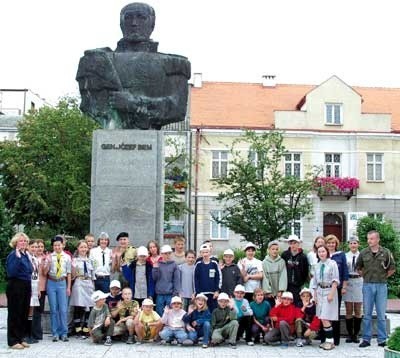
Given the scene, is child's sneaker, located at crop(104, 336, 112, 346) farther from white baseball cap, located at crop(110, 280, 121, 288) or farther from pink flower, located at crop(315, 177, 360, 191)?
pink flower, located at crop(315, 177, 360, 191)

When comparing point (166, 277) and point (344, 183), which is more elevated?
point (344, 183)

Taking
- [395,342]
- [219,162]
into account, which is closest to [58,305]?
[395,342]

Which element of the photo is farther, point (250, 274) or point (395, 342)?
point (250, 274)

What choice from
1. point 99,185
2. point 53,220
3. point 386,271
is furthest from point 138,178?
point 53,220

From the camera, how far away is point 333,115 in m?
38.8

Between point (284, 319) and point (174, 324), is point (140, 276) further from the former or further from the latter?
point (284, 319)

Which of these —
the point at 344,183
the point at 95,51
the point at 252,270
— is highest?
the point at 95,51

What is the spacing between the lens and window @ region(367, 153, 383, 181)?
126 ft

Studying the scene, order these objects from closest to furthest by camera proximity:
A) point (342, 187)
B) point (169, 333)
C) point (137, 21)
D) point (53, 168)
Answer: point (169, 333) < point (137, 21) < point (53, 168) < point (342, 187)

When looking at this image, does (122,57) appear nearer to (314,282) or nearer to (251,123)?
(314,282)

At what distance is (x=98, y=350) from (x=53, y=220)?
26998 millimetres

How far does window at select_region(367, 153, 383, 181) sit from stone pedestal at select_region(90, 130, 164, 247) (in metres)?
26.9

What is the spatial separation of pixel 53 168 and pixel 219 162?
358 inches

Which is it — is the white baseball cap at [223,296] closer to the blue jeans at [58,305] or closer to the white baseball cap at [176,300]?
the white baseball cap at [176,300]
